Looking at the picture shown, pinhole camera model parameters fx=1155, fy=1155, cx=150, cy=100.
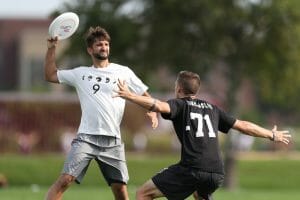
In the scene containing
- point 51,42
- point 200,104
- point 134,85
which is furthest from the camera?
point 134,85

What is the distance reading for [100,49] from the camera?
13.8 metres

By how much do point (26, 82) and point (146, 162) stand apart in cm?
6772

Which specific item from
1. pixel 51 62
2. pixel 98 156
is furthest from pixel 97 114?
pixel 51 62

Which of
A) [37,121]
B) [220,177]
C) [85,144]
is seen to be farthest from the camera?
[37,121]

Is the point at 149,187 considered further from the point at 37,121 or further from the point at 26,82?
the point at 26,82

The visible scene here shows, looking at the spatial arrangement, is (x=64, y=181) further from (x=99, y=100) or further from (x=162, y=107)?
(x=162, y=107)

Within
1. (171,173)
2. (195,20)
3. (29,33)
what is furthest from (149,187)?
(29,33)

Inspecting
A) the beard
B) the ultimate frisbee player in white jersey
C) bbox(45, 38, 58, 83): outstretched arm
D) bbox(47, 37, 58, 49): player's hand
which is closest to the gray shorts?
the ultimate frisbee player in white jersey

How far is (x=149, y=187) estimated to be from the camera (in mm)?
12672

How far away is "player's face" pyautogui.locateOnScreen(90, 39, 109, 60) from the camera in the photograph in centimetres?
1376

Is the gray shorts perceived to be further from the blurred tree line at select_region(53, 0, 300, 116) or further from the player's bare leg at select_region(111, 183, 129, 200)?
the blurred tree line at select_region(53, 0, 300, 116)

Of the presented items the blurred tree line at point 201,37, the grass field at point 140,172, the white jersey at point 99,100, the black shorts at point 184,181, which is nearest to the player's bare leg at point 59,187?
the white jersey at point 99,100

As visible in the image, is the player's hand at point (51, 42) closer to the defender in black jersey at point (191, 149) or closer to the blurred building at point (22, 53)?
the defender in black jersey at point (191, 149)

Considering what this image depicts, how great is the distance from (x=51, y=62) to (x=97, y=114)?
0.90 meters
